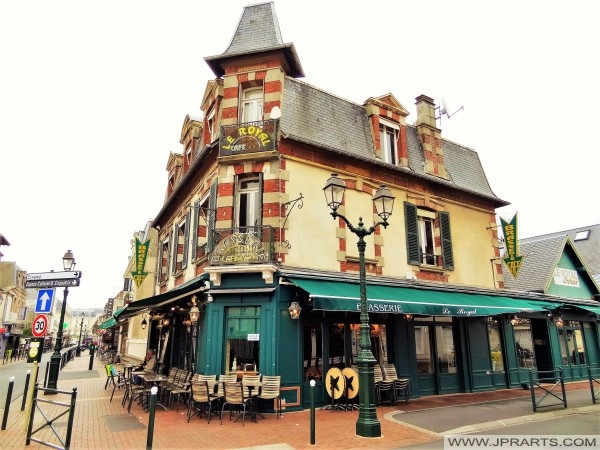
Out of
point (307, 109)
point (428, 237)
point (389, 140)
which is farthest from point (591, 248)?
point (307, 109)

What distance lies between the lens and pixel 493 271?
15.2 meters

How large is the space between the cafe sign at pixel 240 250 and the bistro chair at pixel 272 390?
9.06 ft

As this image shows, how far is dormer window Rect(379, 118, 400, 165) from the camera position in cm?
1361

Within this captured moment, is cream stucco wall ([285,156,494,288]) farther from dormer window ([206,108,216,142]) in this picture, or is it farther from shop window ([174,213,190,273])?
shop window ([174,213,190,273])

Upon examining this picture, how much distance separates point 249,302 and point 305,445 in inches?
159

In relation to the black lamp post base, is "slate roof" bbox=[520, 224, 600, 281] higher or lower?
higher

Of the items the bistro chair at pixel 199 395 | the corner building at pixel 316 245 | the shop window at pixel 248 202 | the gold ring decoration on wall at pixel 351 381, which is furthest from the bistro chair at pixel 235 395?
the shop window at pixel 248 202

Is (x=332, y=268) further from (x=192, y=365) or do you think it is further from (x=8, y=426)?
(x=8, y=426)

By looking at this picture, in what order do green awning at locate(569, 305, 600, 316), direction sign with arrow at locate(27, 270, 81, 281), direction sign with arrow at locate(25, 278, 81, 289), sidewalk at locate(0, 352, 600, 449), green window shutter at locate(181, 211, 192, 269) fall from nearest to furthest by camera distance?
1. sidewalk at locate(0, 352, 600, 449)
2. direction sign with arrow at locate(25, 278, 81, 289)
3. direction sign with arrow at locate(27, 270, 81, 281)
4. green window shutter at locate(181, 211, 192, 269)
5. green awning at locate(569, 305, 600, 316)

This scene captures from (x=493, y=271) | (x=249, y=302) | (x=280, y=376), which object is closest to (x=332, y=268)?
(x=249, y=302)

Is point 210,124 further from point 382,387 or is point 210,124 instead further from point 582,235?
point 582,235

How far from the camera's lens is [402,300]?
10.5 meters

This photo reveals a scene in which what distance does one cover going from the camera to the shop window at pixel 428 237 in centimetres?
1320

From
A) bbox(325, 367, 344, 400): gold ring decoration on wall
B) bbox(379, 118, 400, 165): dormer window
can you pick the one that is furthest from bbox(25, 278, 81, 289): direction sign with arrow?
bbox(379, 118, 400, 165): dormer window
